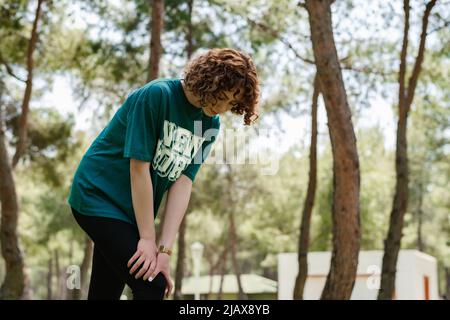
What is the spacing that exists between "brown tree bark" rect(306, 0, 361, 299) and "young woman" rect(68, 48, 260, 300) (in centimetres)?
406

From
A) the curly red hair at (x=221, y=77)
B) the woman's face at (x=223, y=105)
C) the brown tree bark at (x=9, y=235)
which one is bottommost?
the brown tree bark at (x=9, y=235)

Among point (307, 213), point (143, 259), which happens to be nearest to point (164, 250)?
point (143, 259)

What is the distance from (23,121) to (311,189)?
551 centimetres

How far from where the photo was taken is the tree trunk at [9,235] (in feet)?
31.0

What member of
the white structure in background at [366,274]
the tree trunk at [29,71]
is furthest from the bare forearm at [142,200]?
the white structure in background at [366,274]

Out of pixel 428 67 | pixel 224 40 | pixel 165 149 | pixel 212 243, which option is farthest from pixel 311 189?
pixel 212 243

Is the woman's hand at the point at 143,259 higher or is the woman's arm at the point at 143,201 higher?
the woman's arm at the point at 143,201

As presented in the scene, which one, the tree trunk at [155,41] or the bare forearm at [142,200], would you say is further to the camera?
the tree trunk at [155,41]

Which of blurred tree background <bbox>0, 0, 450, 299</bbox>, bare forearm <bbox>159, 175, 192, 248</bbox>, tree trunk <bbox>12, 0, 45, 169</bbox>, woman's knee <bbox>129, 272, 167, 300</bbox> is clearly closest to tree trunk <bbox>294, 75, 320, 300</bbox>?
blurred tree background <bbox>0, 0, 450, 299</bbox>

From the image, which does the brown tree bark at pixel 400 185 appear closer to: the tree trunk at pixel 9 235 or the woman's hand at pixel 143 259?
the tree trunk at pixel 9 235

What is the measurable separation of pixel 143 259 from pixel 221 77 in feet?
2.18

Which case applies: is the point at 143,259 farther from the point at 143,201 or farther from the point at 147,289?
the point at 143,201

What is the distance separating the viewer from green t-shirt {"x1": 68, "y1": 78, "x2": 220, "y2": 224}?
7.45ft
